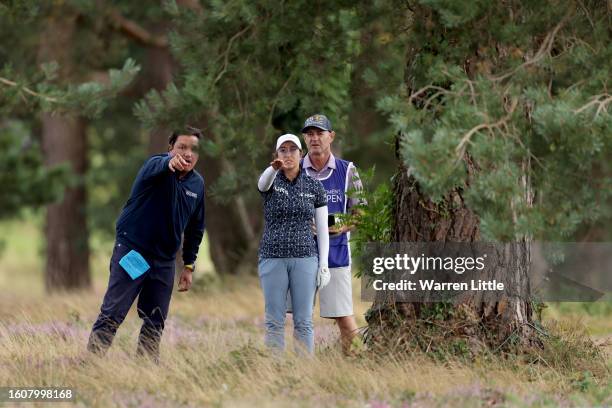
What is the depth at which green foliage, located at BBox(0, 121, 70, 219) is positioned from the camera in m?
18.5

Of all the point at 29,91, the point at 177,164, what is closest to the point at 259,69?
the point at 29,91

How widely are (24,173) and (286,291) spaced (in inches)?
462

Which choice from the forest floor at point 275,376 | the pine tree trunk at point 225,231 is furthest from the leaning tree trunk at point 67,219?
the forest floor at point 275,376

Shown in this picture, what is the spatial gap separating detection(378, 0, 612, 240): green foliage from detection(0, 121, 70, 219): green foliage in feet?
36.6

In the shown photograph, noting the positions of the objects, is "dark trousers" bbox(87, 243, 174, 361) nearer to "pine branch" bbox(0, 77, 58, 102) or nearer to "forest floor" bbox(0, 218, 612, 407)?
"forest floor" bbox(0, 218, 612, 407)

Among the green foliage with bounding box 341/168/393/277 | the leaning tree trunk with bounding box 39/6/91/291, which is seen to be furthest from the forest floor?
the leaning tree trunk with bounding box 39/6/91/291

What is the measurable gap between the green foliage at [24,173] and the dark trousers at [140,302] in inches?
414

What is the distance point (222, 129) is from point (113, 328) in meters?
2.86

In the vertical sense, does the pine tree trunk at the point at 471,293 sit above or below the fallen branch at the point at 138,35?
below

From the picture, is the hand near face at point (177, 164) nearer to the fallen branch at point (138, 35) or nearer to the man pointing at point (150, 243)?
the man pointing at point (150, 243)

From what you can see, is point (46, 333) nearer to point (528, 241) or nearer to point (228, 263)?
point (528, 241)

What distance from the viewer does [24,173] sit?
1894 cm

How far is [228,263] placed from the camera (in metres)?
17.2

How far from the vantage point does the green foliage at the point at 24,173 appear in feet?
60.7
